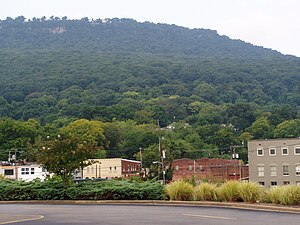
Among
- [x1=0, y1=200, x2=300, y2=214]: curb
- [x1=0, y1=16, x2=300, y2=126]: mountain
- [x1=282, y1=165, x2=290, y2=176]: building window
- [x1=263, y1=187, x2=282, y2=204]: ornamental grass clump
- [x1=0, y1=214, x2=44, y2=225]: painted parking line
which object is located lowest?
[x1=0, y1=214, x2=44, y2=225]: painted parking line

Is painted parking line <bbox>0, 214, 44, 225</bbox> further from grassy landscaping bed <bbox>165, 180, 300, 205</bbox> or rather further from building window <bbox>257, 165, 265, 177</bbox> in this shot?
building window <bbox>257, 165, 265, 177</bbox>

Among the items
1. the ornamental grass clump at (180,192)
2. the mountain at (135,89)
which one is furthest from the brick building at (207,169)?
the ornamental grass clump at (180,192)

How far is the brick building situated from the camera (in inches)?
3216

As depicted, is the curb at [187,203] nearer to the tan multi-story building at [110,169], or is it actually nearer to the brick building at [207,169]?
the brick building at [207,169]

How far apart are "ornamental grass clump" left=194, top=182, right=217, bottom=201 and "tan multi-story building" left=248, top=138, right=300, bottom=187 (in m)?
47.6

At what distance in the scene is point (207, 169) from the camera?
8325 cm

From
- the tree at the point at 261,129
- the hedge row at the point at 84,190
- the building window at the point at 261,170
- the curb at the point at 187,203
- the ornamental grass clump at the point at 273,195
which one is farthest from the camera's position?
the tree at the point at 261,129

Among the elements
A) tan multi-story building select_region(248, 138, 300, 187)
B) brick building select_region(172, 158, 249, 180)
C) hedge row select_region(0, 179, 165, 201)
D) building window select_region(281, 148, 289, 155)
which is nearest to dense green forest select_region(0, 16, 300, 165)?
brick building select_region(172, 158, 249, 180)

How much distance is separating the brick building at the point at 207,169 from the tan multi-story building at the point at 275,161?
8.60m

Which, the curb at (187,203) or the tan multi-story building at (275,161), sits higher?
the tan multi-story building at (275,161)

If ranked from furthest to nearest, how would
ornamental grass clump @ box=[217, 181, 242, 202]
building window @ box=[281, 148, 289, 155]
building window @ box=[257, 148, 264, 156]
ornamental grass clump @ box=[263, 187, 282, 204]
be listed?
building window @ box=[257, 148, 264, 156] < building window @ box=[281, 148, 289, 155] < ornamental grass clump @ box=[217, 181, 242, 202] < ornamental grass clump @ box=[263, 187, 282, 204]

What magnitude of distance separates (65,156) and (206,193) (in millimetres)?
8068

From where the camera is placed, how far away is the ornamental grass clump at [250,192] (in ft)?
68.2

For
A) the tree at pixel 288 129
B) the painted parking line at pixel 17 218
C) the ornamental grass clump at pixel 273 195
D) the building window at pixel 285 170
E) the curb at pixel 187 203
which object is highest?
the tree at pixel 288 129
